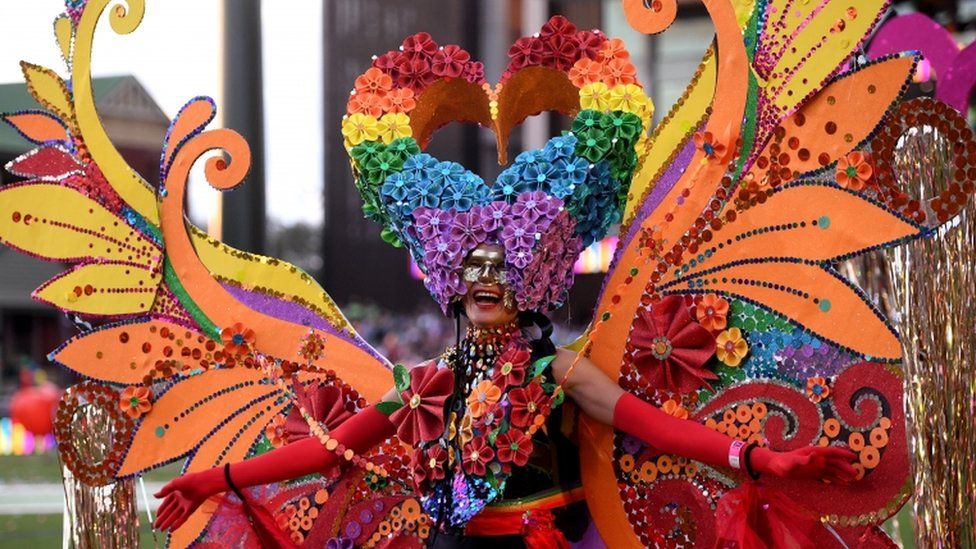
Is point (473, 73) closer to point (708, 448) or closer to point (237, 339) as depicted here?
point (237, 339)

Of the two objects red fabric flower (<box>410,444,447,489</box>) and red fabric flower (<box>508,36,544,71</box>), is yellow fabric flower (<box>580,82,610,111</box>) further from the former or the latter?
red fabric flower (<box>410,444,447,489</box>)

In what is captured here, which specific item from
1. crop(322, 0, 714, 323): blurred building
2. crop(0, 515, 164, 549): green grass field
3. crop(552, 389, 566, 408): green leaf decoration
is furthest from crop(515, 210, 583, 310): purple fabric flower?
crop(322, 0, 714, 323): blurred building

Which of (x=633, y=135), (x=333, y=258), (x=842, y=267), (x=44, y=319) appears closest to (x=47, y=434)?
(x=333, y=258)

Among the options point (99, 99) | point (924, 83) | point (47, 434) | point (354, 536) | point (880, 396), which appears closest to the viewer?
point (880, 396)

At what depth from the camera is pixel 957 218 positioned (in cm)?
311

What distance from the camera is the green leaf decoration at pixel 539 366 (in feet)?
9.84

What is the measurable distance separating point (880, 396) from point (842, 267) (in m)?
2.22

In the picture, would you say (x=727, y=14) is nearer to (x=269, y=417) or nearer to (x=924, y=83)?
(x=269, y=417)

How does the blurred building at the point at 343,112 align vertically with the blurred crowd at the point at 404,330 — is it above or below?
above

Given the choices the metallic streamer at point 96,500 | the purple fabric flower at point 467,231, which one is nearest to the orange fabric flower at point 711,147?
the purple fabric flower at point 467,231

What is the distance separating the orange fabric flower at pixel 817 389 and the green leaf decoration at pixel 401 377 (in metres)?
0.95

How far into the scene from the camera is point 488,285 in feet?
9.73

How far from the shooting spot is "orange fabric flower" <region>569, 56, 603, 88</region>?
3.04m

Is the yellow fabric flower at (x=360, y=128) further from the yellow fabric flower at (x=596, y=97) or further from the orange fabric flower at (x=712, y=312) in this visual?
the orange fabric flower at (x=712, y=312)
